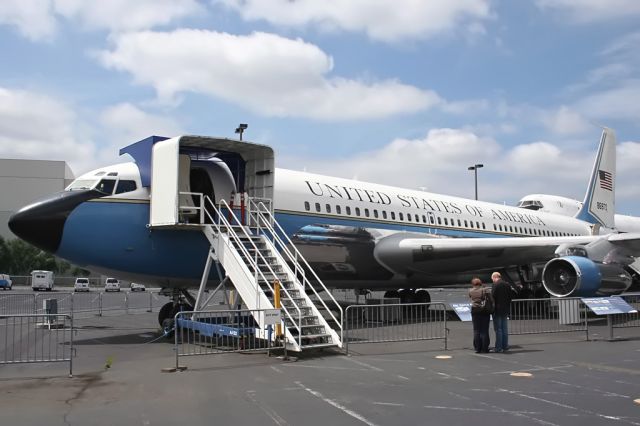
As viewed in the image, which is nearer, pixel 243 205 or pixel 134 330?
pixel 243 205

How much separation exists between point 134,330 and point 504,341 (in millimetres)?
9744

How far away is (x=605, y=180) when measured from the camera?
31.2 metres

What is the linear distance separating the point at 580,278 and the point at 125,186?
38.3 ft

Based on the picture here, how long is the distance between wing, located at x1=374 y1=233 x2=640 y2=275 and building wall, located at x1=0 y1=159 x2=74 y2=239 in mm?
98597

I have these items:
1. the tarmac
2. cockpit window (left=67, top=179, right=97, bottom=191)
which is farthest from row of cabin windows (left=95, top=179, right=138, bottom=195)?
the tarmac

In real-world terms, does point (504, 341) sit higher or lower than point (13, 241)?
lower

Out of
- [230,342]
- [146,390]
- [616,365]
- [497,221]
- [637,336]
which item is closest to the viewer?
[146,390]

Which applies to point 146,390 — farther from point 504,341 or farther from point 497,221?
point 497,221

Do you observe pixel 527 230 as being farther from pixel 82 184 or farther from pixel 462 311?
pixel 82 184

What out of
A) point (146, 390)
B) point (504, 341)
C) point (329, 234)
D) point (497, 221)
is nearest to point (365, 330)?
point (329, 234)

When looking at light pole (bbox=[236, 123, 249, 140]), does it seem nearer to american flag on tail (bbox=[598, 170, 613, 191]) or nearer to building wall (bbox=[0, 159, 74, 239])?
american flag on tail (bbox=[598, 170, 613, 191])

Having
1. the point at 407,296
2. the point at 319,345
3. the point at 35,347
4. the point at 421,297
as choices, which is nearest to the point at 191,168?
the point at 35,347

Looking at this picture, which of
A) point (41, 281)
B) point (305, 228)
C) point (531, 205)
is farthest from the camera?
point (41, 281)

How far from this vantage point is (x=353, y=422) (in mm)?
5910
